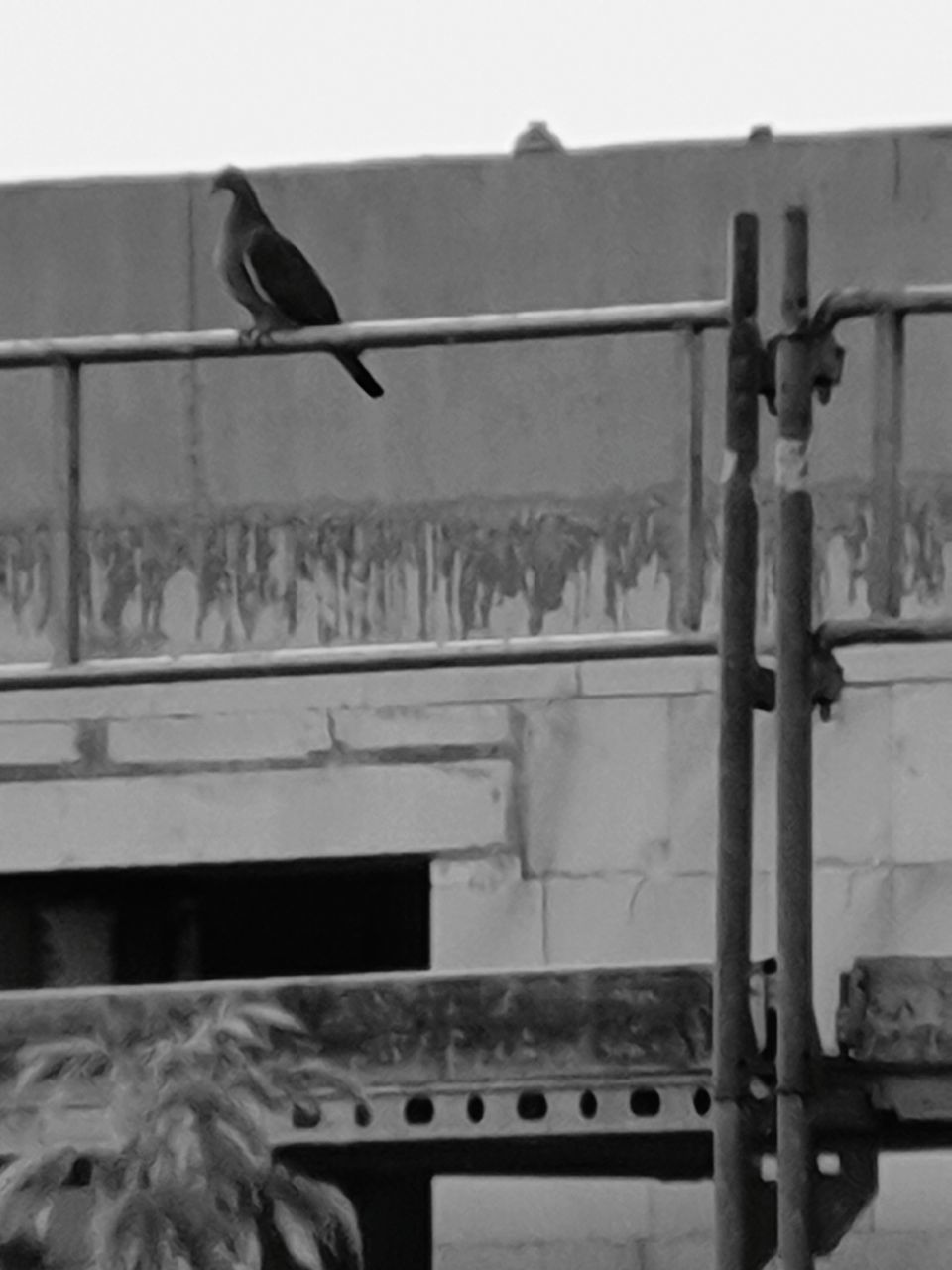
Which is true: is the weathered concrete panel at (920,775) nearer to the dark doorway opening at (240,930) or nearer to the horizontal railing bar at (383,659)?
the dark doorway opening at (240,930)

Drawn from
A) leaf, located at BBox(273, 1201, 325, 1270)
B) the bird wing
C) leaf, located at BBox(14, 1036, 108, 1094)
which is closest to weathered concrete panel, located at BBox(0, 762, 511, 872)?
the bird wing

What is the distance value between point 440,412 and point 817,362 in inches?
136

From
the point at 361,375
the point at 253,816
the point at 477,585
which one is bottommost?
the point at 253,816

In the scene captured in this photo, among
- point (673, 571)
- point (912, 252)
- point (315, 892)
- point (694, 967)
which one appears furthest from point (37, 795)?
point (694, 967)

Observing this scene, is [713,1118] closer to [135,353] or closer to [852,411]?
[135,353]

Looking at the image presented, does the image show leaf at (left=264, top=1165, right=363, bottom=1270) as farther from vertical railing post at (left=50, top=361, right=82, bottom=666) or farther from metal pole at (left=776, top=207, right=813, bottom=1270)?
metal pole at (left=776, top=207, right=813, bottom=1270)

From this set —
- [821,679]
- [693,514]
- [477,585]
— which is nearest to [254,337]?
[693,514]

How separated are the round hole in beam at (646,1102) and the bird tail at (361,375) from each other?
3.29 m

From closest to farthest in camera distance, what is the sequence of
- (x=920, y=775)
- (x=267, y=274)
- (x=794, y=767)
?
1. (x=794, y=767)
2. (x=267, y=274)
3. (x=920, y=775)

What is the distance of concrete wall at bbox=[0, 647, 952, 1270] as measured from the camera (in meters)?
9.73

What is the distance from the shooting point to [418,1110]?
7043mm

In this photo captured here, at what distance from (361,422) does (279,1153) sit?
299 centimetres

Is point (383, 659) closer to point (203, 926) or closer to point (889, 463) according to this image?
point (889, 463)

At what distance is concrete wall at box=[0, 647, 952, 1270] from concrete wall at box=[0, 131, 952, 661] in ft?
0.63
